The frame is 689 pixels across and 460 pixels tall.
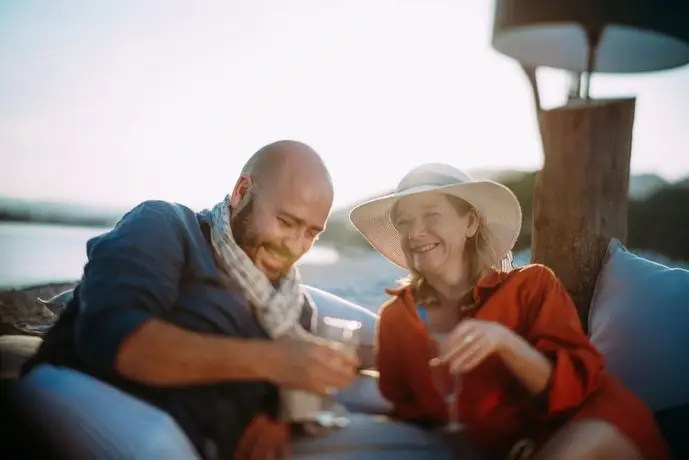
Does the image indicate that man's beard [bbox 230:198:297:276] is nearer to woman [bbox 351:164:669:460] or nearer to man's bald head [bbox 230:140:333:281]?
man's bald head [bbox 230:140:333:281]

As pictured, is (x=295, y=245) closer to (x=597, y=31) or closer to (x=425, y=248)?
(x=425, y=248)

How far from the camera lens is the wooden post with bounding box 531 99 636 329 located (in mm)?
1229

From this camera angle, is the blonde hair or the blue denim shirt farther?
the blonde hair

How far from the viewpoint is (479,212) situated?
1.12m

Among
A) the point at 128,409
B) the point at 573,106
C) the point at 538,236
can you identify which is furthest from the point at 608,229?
the point at 128,409

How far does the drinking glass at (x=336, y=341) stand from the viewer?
0.88 m

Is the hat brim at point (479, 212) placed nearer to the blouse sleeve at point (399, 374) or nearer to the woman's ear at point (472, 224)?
the woman's ear at point (472, 224)

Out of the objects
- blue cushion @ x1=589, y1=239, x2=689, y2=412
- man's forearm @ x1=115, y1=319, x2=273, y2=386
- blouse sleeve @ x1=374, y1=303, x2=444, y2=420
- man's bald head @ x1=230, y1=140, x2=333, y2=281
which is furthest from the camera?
blue cushion @ x1=589, y1=239, x2=689, y2=412

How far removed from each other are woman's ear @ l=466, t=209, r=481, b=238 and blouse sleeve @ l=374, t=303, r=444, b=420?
175 millimetres

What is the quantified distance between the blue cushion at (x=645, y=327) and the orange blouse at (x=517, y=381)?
0.52 feet

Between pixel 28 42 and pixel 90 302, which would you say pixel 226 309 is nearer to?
pixel 90 302

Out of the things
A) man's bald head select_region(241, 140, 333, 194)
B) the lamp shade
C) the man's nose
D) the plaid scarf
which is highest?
the lamp shade

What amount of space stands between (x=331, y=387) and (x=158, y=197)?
413mm

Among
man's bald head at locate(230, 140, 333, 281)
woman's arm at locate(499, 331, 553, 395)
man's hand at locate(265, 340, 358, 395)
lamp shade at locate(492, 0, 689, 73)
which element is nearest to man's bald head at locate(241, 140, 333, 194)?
man's bald head at locate(230, 140, 333, 281)
